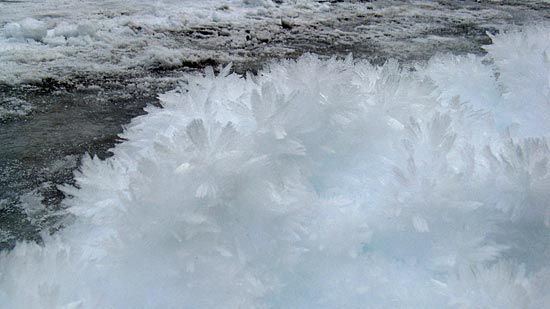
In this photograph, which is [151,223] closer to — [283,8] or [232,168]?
[232,168]

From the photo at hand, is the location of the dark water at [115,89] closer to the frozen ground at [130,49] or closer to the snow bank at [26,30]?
the frozen ground at [130,49]

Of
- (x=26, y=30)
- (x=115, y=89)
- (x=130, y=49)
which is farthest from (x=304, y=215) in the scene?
(x=26, y=30)

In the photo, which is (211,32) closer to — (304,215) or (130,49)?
(130,49)

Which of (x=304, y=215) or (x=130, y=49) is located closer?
(x=304, y=215)

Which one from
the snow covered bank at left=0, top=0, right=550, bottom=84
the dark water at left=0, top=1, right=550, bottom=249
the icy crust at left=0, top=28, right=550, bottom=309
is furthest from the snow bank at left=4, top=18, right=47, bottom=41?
the icy crust at left=0, top=28, right=550, bottom=309

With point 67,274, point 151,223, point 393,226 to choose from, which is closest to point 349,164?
point 393,226

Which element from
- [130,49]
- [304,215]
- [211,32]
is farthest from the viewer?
[211,32]

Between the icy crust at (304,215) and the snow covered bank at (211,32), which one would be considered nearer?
the icy crust at (304,215)

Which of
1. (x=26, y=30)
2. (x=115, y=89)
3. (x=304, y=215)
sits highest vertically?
(x=304, y=215)

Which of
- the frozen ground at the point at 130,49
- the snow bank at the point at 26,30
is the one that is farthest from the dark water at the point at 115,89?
the snow bank at the point at 26,30

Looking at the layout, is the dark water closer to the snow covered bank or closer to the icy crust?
the snow covered bank
